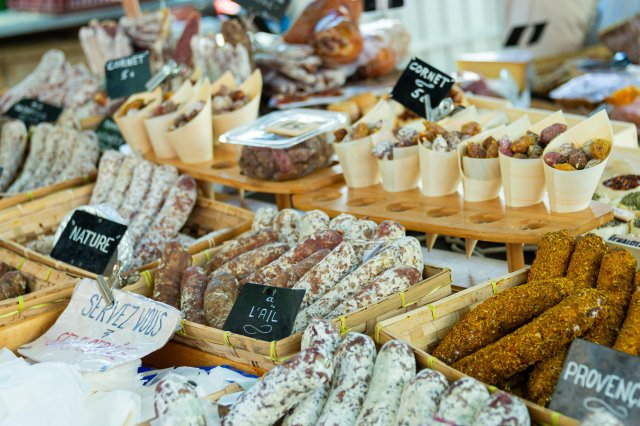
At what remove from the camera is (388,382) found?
1.84 metres

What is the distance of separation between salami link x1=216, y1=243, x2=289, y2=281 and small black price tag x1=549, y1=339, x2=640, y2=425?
1.18m

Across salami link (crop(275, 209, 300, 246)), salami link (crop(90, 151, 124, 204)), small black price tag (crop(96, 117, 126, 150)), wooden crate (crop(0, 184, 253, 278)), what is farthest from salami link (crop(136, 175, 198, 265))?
small black price tag (crop(96, 117, 126, 150))

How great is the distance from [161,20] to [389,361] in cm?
367

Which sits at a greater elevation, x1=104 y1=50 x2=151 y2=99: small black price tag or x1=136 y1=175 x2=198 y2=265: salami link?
x1=104 y1=50 x2=151 y2=99: small black price tag

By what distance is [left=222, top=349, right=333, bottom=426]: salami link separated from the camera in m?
1.85

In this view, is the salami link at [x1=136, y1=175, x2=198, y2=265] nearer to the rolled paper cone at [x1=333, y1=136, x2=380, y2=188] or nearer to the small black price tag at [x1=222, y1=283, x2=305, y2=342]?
the rolled paper cone at [x1=333, y1=136, x2=380, y2=188]

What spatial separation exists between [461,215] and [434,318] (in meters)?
0.76

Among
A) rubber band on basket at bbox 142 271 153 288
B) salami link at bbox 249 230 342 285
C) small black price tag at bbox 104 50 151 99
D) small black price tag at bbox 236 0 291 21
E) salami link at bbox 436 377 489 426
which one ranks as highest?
small black price tag at bbox 236 0 291 21

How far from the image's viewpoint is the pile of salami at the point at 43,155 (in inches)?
158

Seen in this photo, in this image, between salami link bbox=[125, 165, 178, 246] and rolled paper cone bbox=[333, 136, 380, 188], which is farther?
salami link bbox=[125, 165, 178, 246]

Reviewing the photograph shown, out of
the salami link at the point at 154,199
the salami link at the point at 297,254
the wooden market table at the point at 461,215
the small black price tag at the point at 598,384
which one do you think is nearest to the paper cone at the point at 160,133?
the salami link at the point at 154,199

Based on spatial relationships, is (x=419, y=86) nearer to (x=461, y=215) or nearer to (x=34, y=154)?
(x=461, y=215)

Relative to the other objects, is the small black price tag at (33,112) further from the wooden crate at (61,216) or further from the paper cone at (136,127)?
the wooden crate at (61,216)

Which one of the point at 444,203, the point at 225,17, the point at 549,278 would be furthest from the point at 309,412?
the point at 225,17
